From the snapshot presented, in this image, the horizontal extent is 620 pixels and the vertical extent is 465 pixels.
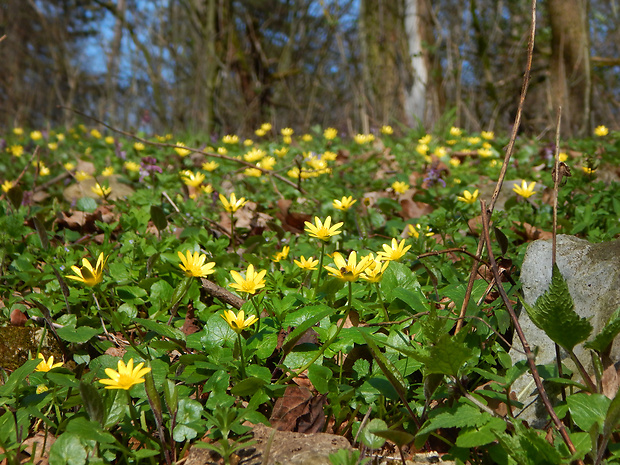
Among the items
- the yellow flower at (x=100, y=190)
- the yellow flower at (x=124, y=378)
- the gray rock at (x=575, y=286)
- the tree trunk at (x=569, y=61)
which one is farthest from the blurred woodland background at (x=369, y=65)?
the yellow flower at (x=124, y=378)

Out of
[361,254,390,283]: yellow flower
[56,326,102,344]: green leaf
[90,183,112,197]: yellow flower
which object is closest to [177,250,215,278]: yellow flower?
[56,326,102,344]: green leaf

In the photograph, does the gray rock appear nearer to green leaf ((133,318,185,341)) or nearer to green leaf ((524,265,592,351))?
green leaf ((524,265,592,351))

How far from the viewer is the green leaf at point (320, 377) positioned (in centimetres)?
151

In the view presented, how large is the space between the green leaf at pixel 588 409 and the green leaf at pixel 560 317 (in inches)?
5.2

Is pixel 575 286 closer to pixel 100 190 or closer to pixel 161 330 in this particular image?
pixel 161 330

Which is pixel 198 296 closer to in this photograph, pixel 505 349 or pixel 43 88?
pixel 505 349

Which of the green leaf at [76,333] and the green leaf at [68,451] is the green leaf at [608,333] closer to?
the green leaf at [68,451]

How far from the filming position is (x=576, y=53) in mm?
6680

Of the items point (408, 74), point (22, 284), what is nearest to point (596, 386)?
point (22, 284)

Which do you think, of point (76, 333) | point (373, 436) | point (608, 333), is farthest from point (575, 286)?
point (76, 333)

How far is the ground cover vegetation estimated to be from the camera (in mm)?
1312

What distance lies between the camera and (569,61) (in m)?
6.77

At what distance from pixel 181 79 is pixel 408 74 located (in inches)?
173

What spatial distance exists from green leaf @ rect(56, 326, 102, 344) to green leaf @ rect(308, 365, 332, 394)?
2.72 feet
